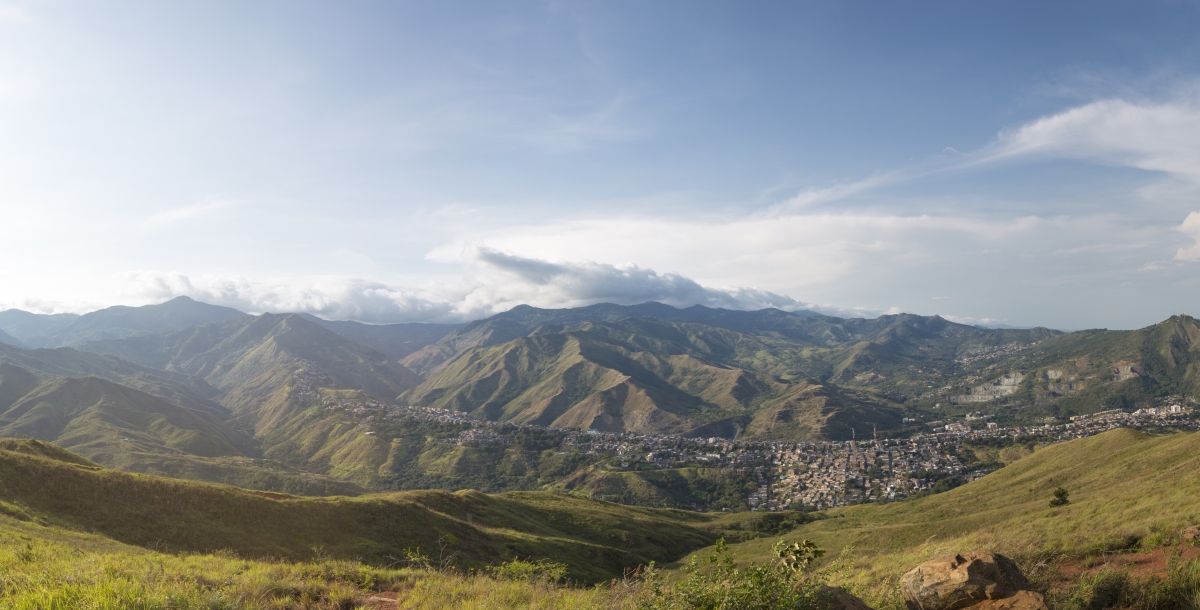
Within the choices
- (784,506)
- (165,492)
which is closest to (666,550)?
(165,492)

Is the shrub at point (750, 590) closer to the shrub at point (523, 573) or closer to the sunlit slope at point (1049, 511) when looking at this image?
the sunlit slope at point (1049, 511)

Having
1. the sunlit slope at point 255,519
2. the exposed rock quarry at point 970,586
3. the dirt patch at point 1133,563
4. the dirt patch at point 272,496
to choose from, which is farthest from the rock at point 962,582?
the dirt patch at point 272,496

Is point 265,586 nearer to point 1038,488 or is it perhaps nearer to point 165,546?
point 165,546

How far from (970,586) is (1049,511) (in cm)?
4519

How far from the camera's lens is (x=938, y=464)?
19362cm

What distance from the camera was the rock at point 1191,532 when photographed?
1397 cm

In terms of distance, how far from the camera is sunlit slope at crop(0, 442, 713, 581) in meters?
34.0

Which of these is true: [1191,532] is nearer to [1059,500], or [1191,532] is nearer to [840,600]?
[840,600]

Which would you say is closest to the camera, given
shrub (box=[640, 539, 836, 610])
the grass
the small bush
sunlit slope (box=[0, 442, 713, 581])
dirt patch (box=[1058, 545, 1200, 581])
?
shrub (box=[640, 539, 836, 610])

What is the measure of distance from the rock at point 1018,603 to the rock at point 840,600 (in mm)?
2819

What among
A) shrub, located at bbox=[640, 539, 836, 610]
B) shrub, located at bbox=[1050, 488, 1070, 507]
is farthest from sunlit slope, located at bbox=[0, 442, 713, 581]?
shrub, located at bbox=[1050, 488, 1070, 507]

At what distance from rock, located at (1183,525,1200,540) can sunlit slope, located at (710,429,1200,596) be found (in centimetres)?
45

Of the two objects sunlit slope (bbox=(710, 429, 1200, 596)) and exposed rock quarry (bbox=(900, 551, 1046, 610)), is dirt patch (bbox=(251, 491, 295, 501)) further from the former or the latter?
exposed rock quarry (bbox=(900, 551, 1046, 610))

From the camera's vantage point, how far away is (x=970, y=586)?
433 inches
